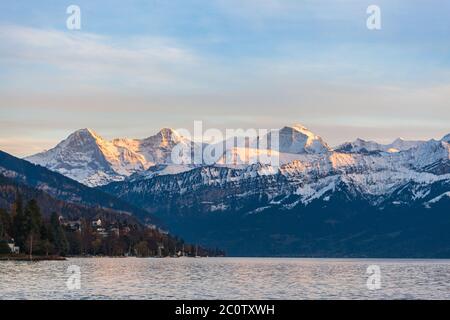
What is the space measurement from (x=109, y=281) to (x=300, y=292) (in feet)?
118

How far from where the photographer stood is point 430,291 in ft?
538

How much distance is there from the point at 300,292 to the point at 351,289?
12190 millimetres
